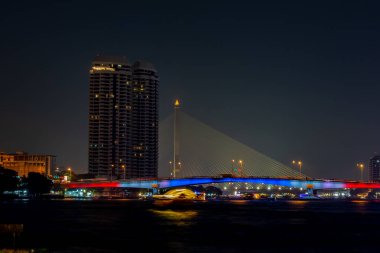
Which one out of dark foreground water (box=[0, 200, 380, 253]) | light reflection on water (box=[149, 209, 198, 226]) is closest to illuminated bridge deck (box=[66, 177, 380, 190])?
light reflection on water (box=[149, 209, 198, 226])

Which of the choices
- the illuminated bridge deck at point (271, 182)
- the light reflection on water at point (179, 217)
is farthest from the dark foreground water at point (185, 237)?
the illuminated bridge deck at point (271, 182)

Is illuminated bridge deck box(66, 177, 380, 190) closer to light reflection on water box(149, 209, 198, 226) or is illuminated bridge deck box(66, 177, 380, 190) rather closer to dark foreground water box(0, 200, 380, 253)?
light reflection on water box(149, 209, 198, 226)

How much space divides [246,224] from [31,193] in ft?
415

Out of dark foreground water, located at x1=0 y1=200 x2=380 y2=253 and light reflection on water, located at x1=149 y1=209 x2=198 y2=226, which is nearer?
dark foreground water, located at x1=0 y1=200 x2=380 y2=253

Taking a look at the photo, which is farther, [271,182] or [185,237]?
[271,182]

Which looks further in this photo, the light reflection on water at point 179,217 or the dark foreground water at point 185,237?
the light reflection on water at point 179,217

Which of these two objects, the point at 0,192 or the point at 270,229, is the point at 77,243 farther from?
the point at 0,192

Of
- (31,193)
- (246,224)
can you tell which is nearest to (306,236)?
(246,224)

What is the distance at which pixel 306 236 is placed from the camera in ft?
161

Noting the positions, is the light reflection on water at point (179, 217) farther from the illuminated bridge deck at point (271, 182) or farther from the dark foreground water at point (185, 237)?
the illuminated bridge deck at point (271, 182)

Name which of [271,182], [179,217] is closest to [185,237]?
[179,217]

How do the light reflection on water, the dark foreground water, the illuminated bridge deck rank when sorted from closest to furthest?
the dark foreground water
the light reflection on water
the illuminated bridge deck

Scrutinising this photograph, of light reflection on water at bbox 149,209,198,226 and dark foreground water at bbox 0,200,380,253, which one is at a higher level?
light reflection on water at bbox 149,209,198,226

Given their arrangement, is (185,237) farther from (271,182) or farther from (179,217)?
(271,182)
